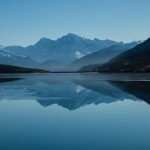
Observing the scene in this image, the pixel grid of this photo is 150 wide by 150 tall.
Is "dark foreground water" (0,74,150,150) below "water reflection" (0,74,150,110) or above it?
below

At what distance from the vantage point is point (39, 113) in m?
36.8

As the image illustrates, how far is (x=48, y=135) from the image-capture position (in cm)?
2431

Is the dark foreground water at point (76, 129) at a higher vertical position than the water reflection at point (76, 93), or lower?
lower

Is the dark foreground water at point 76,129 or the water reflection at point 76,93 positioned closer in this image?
the dark foreground water at point 76,129

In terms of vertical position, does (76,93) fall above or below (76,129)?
above

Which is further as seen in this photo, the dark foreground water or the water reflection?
the water reflection

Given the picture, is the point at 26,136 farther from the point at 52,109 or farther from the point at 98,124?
the point at 52,109

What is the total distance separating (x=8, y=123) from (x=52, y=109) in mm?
11190

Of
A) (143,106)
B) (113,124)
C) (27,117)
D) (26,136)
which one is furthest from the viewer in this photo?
(143,106)

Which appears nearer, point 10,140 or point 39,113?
point 10,140

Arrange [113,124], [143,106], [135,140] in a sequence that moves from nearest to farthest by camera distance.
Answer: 1. [135,140]
2. [113,124]
3. [143,106]

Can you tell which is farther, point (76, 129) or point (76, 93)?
point (76, 93)

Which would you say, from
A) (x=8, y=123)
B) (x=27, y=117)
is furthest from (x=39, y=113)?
(x=8, y=123)

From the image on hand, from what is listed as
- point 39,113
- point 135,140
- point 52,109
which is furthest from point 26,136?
point 52,109
